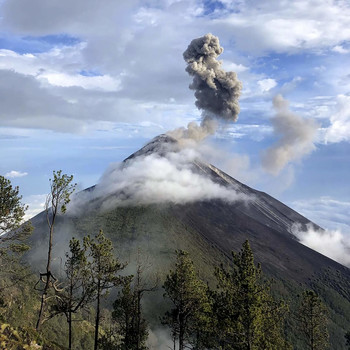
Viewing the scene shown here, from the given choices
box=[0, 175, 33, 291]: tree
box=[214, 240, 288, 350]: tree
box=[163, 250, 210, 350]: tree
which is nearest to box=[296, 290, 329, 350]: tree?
box=[214, 240, 288, 350]: tree

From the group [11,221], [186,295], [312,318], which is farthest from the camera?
[312,318]

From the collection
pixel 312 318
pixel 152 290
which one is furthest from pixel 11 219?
pixel 312 318

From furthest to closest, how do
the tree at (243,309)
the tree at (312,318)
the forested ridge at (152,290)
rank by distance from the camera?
the tree at (312,318), the tree at (243,309), the forested ridge at (152,290)

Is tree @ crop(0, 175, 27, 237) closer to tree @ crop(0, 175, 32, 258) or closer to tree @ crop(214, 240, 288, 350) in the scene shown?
tree @ crop(0, 175, 32, 258)

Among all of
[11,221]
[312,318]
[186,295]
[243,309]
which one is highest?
[11,221]

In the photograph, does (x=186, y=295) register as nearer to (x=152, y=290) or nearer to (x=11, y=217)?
(x=152, y=290)

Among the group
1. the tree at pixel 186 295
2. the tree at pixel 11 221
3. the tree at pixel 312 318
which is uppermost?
the tree at pixel 11 221

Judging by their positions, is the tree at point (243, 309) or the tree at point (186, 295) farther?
the tree at point (186, 295)

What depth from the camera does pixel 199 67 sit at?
606 ft

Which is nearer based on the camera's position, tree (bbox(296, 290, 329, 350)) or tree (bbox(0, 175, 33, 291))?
tree (bbox(0, 175, 33, 291))

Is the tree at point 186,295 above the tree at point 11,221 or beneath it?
beneath

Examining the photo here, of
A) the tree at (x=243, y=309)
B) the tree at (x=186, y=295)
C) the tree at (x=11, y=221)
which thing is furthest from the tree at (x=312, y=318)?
the tree at (x=11, y=221)

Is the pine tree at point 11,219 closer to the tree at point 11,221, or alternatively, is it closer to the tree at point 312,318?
the tree at point 11,221

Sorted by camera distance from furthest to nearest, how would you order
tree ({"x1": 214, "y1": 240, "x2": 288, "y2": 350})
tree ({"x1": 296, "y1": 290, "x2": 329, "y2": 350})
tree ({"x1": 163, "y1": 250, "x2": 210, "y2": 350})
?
tree ({"x1": 296, "y1": 290, "x2": 329, "y2": 350}) → tree ({"x1": 163, "y1": 250, "x2": 210, "y2": 350}) → tree ({"x1": 214, "y1": 240, "x2": 288, "y2": 350})
